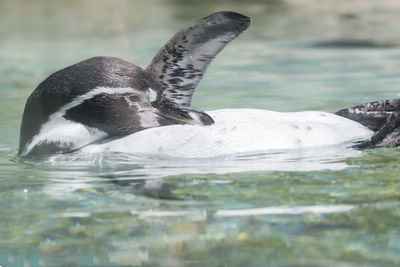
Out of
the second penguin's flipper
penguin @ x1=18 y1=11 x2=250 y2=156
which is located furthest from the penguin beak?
the second penguin's flipper

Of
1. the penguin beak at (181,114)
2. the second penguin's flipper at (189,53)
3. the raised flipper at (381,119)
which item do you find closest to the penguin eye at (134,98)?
the penguin beak at (181,114)

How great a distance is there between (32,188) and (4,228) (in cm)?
75

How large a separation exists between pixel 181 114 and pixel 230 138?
0.33 metres

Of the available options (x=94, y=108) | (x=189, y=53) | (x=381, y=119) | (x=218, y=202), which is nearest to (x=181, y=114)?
(x=94, y=108)

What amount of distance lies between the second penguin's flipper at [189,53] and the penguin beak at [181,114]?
368 mm

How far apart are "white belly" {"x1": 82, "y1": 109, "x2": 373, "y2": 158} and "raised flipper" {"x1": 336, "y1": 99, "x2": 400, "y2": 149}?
0.69ft

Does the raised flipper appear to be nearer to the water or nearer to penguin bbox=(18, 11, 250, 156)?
the water

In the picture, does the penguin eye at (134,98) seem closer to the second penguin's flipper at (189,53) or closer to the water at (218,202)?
the water at (218,202)

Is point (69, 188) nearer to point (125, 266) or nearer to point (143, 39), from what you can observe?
point (125, 266)

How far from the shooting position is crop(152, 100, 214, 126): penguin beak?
15.9 ft

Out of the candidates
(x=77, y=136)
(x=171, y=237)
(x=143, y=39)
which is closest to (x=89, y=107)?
(x=77, y=136)

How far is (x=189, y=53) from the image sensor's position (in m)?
5.43

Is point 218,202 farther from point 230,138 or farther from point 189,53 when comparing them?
point 189,53

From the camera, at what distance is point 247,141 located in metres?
4.82
